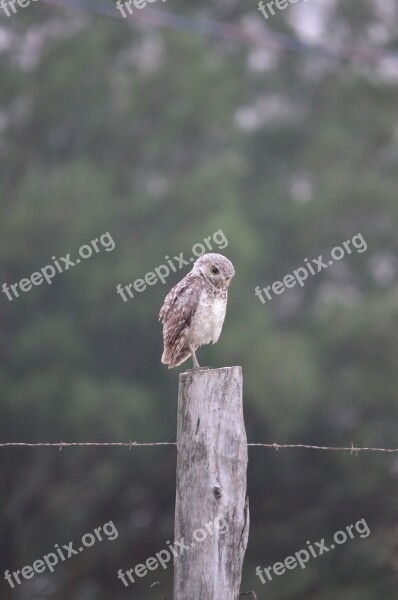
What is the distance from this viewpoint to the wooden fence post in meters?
3.26

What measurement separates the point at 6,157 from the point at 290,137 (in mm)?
3574

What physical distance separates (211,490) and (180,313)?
160 cm

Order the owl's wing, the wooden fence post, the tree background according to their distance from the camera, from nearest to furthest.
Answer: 1. the wooden fence post
2. the owl's wing
3. the tree background

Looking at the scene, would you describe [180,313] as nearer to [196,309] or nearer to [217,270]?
[196,309]

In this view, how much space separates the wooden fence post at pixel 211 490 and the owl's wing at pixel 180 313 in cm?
140

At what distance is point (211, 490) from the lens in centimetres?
329

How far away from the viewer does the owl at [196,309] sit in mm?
4789

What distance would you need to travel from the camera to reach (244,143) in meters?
12.1

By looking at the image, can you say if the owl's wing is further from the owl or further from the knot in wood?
the knot in wood

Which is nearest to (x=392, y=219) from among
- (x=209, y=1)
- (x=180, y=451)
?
(x=209, y=1)

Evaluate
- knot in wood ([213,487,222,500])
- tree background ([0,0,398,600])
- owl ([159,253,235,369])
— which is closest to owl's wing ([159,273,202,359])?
owl ([159,253,235,369])

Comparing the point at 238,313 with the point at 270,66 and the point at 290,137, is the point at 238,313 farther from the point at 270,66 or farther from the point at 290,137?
the point at 270,66

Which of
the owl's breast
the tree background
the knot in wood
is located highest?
the tree background

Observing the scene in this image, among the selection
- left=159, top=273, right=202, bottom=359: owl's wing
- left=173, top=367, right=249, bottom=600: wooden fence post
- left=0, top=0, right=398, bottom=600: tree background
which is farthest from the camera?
Result: left=0, top=0, right=398, bottom=600: tree background
